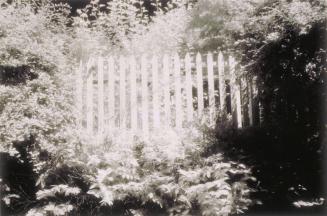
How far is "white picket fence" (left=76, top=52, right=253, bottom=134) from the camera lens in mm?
6773

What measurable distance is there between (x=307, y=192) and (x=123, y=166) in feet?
7.91

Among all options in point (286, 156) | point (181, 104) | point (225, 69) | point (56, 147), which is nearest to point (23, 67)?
point (56, 147)

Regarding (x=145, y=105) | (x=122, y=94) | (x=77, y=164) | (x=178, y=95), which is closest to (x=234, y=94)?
(x=178, y=95)

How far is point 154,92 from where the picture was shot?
22.6ft

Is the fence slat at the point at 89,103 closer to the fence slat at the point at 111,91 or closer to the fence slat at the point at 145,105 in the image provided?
the fence slat at the point at 111,91

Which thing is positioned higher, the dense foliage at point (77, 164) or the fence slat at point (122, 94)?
the fence slat at point (122, 94)

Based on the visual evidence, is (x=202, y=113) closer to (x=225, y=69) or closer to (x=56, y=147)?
(x=225, y=69)

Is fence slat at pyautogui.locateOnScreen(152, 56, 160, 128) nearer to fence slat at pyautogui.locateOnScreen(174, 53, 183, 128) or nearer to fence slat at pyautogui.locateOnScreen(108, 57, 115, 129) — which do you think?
fence slat at pyautogui.locateOnScreen(174, 53, 183, 128)

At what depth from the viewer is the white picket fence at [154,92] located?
677 centimetres

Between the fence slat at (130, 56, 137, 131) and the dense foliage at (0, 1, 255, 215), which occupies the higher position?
the fence slat at (130, 56, 137, 131)

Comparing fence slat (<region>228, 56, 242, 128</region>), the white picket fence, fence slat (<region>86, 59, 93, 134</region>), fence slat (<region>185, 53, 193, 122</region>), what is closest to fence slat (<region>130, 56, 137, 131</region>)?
the white picket fence

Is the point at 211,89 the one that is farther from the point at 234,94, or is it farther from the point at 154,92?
the point at 154,92

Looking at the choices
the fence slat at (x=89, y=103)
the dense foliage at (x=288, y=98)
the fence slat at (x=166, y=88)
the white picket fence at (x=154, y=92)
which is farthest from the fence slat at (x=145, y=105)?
the dense foliage at (x=288, y=98)

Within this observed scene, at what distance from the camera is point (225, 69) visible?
6934 millimetres
